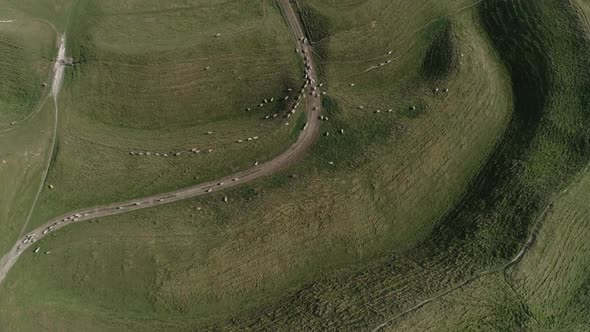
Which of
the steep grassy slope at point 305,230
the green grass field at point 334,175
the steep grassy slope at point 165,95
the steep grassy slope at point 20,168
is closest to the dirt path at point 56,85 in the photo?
the steep grassy slope at point 20,168

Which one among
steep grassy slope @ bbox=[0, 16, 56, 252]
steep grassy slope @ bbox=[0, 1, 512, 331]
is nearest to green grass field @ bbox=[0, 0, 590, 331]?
steep grassy slope @ bbox=[0, 1, 512, 331]

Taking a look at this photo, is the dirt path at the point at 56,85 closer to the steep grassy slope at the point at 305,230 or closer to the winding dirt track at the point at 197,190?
the winding dirt track at the point at 197,190

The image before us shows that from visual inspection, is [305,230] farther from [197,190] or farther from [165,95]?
[165,95]

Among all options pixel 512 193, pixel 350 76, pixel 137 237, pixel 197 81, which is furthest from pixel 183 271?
pixel 512 193

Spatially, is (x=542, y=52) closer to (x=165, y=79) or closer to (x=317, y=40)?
(x=317, y=40)

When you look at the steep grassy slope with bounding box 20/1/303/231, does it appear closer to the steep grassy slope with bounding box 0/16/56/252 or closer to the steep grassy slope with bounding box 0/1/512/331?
the steep grassy slope with bounding box 0/16/56/252

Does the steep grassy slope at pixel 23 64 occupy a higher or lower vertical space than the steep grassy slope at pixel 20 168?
higher

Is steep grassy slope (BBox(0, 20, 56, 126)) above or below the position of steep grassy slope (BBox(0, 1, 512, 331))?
above
